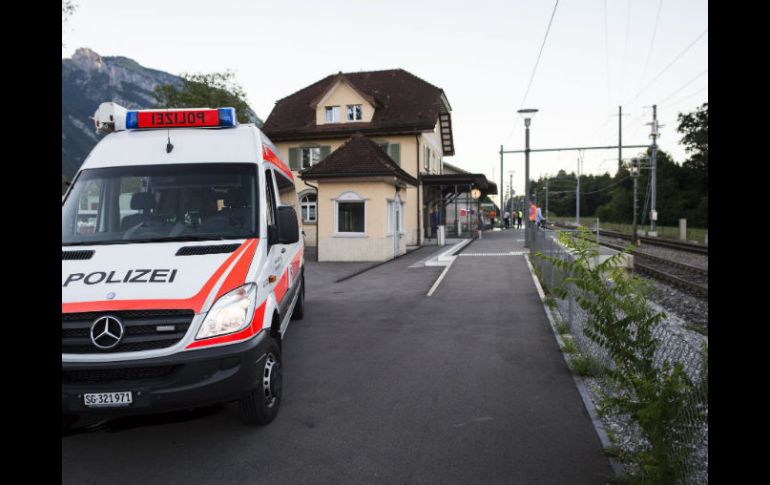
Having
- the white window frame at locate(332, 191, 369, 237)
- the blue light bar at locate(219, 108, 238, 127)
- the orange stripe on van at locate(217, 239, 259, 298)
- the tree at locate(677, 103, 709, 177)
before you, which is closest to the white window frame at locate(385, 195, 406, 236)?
the white window frame at locate(332, 191, 369, 237)

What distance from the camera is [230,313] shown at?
4363 mm

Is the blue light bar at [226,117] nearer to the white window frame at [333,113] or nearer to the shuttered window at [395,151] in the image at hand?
the shuttered window at [395,151]

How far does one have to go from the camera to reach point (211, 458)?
172 inches

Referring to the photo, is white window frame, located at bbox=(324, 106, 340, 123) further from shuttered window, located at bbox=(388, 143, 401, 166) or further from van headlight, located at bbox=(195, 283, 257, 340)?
van headlight, located at bbox=(195, 283, 257, 340)

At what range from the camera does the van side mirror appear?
18.0ft

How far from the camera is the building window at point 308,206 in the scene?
3073cm

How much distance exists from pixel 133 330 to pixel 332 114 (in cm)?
2976

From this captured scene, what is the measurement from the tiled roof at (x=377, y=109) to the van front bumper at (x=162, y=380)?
26.6 metres

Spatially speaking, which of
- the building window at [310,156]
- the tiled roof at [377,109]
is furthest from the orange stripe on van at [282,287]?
the building window at [310,156]

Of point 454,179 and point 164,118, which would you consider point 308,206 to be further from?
point 164,118
